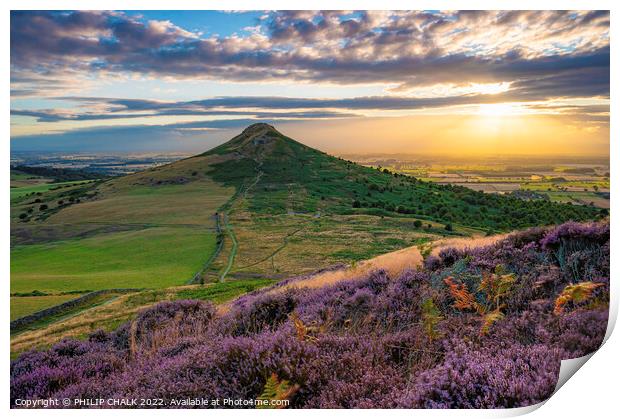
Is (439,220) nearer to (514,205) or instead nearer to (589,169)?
(514,205)

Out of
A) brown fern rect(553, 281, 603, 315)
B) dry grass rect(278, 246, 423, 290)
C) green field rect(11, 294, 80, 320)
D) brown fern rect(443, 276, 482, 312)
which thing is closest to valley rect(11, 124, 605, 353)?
green field rect(11, 294, 80, 320)

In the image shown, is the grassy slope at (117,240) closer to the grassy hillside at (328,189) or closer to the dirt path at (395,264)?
the grassy hillside at (328,189)

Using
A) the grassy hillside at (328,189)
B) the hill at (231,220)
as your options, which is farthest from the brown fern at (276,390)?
the grassy hillside at (328,189)

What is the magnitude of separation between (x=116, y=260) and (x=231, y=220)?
5432 millimetres

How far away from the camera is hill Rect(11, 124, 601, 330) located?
10727mm

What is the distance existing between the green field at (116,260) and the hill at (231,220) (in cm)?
3

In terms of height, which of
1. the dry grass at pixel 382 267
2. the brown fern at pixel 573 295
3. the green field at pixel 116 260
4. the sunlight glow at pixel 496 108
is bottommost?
the green field at pixel 116 260

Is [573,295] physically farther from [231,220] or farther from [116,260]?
[231,220]

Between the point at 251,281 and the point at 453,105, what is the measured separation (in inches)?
290

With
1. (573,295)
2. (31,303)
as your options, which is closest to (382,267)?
(573,295)

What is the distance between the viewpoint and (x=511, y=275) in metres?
6.36

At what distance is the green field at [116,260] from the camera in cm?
923

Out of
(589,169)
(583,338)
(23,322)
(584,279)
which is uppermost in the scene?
(589,169)

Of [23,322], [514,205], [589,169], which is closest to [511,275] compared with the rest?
[589,169]
